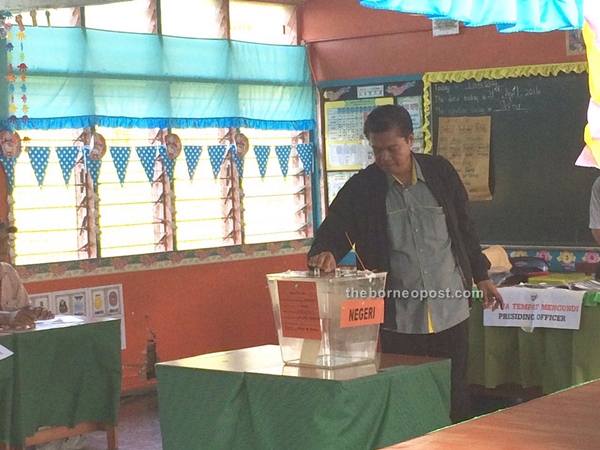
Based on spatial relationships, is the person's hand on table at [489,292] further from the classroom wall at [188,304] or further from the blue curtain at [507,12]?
the classroom wall at [188,304]

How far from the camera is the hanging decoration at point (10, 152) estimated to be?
6.35 meters

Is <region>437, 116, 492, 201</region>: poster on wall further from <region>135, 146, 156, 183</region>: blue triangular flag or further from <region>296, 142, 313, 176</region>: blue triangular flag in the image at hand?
<region>135, 146, 156, 183</region>: blue triangular flag

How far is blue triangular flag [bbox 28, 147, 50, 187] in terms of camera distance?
6.52 m

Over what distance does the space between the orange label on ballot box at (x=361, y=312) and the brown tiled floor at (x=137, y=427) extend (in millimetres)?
2633

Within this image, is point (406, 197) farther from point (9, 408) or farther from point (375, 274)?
point (9, 408)

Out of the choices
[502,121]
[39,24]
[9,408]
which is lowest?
[9,408]

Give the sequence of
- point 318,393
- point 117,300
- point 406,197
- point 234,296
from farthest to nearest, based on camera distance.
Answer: point 234,296 < point 117,300 < point 406,197 < point 318,393

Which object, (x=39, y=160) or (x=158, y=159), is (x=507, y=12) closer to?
(x=39, y=160)

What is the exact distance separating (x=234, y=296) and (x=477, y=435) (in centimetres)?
578

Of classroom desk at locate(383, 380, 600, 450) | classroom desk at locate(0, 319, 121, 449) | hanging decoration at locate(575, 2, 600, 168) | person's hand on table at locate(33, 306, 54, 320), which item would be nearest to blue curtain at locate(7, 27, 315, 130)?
person's hand on table at locate(33, 306, 54, 320)

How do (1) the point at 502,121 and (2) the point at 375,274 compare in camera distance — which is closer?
(2) the point at 375,274

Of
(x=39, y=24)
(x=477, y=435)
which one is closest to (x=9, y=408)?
(x=39, y=24)

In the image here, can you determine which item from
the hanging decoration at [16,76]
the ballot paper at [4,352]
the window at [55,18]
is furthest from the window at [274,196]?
the ballot paper at [4,352]

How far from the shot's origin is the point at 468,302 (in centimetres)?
382
